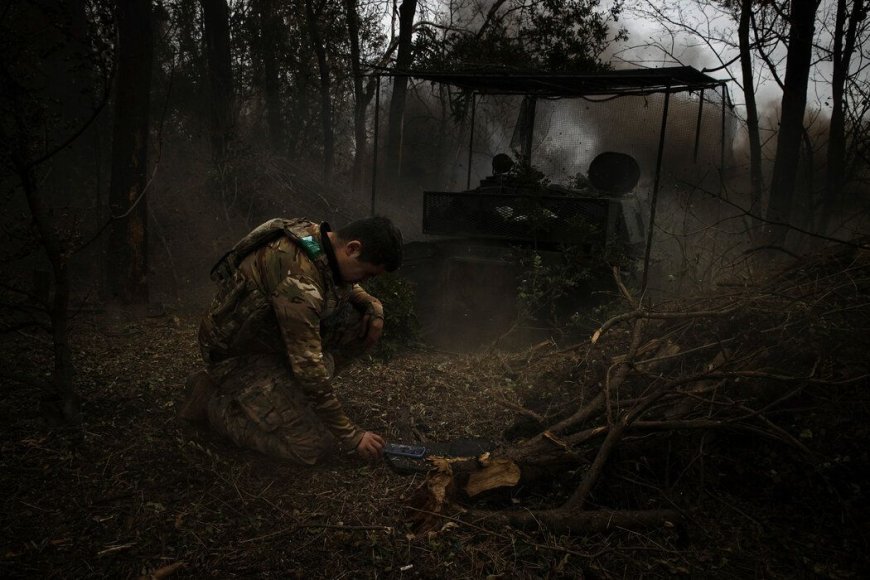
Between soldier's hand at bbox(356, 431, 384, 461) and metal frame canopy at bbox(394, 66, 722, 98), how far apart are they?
455 centimetres

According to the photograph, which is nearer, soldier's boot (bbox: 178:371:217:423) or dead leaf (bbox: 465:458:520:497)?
dead leaf (bbox: 465:458:520:497)

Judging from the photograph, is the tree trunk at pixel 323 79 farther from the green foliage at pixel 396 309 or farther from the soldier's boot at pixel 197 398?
the soldier's boot at pixel 197 398

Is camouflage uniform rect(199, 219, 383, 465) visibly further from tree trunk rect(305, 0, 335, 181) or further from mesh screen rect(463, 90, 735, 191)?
tree trunk rect(305, 0, 335, 181)

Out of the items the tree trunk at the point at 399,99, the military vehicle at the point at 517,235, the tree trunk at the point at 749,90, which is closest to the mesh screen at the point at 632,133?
the tree trunk at the point at 399,99

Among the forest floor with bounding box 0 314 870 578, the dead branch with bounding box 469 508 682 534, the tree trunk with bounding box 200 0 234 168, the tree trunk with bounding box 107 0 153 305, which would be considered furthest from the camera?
the tree trunk with bounding box 200 0 234 168

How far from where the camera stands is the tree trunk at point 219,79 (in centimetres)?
1104

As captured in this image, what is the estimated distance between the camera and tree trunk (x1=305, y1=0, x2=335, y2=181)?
46.4ft

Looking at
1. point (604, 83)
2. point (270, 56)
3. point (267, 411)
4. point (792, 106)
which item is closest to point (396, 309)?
point (267, 411)

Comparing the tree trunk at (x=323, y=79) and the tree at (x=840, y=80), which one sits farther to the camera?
the tree trunk at (x=323, y=79)

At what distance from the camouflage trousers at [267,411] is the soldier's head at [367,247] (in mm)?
730

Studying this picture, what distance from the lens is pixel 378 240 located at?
309 cm

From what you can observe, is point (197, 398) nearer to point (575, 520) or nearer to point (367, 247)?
point (367, 247)

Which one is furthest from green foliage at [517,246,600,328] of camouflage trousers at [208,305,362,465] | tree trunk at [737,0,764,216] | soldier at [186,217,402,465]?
tree trunk at [737,0,764,216]

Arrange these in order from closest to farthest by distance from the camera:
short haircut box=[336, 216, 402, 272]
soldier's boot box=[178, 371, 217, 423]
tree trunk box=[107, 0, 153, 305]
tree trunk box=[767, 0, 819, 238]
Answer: short haircut box=[336, 216, 402, 272] < soldier's boot box=[178, 371, 217, 423] < tree trunk box=[107, 0, 153, 305] < tree trunk box=[767, 0, 819, 238]
